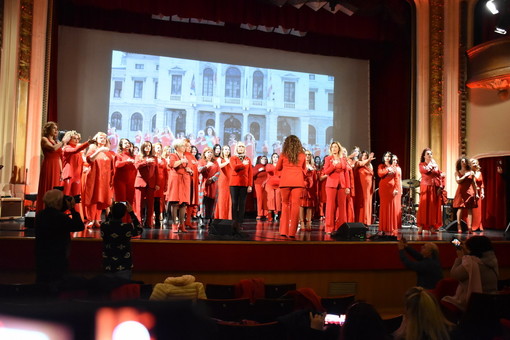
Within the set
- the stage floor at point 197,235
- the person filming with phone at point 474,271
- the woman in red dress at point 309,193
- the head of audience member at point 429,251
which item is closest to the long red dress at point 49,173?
the stage floor at point 197,235

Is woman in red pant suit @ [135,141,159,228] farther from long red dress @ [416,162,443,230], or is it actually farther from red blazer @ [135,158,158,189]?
long red dress @ [416,162,443,230]

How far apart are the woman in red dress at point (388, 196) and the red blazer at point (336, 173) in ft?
3.50

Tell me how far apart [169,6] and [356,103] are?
6.30 meters

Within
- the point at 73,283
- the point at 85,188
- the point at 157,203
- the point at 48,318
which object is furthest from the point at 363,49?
the point at 48,318

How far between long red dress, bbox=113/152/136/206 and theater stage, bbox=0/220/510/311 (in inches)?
54.0

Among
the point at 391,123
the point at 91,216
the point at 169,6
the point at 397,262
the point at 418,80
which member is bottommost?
the point at 397,262

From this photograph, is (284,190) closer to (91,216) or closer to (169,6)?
(91,216)

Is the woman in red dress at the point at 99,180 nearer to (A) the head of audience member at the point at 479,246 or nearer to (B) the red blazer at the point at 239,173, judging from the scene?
(B) the red blazer at the point at 239,173

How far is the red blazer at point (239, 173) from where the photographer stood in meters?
7.46

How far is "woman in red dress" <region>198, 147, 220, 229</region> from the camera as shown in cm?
906

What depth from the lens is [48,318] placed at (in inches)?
22.9

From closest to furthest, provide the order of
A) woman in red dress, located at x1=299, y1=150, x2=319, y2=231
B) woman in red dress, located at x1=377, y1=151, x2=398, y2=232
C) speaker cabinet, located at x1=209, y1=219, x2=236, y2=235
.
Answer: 1. speaker cabinet, located at x1=209, y1=219, x2=236, y2=235
2. woman in red dress, located at x1=377, y1=151, x2=398, y2=232
3. woman in red dress, located at x1=299, y1=150, x2=319, y2=231

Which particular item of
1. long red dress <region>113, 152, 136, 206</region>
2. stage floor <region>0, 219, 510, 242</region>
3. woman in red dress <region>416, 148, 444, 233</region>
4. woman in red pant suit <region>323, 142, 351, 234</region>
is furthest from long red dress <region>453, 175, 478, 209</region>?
long red dress <region>113, 152, 136, 206</region>

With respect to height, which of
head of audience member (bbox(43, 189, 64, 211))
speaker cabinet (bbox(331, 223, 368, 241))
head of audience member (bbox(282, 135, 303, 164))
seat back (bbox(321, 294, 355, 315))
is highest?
head of audience member (bbox(282, 135, 303, 164))
